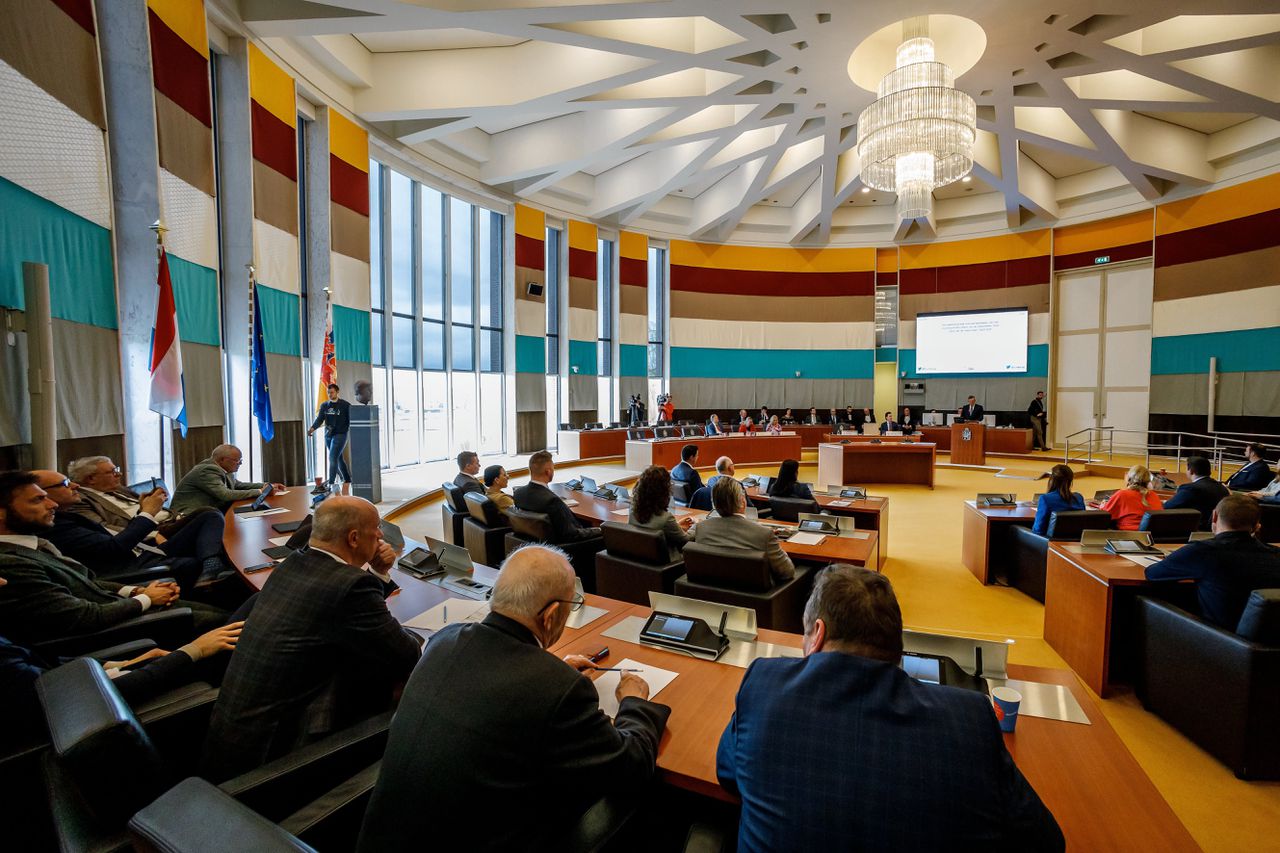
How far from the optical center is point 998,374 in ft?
48.2

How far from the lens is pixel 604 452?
12.6 meters

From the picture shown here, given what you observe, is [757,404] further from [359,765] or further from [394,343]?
[359,765]

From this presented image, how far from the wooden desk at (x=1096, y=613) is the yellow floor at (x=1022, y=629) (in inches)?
6.2

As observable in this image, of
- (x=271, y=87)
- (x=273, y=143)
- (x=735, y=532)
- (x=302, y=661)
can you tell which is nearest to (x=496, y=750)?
(x=302, y=661)

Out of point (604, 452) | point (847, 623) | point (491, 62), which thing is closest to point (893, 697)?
point (847, 623)

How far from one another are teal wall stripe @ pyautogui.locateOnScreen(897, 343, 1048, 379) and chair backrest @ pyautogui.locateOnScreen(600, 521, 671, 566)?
47.1ft

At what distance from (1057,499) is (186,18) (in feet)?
28.4

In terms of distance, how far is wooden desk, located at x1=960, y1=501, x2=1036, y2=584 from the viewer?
482 centimetres

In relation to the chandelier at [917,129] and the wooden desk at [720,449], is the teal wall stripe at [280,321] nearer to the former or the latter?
the wooden desk at [720,449]

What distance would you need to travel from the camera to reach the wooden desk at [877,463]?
10.0 meters

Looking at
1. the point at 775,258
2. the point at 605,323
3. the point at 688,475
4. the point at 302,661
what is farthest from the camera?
the point at 775,258

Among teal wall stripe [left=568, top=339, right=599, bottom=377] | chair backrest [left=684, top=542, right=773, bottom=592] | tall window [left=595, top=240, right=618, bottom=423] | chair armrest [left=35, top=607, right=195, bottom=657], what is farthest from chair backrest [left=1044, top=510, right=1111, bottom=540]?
tall window [left=595, top=240, right=618, bottom=423]

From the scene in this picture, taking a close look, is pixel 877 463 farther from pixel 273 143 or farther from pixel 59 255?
pixel 59 255

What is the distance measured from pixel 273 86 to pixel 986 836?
29.3 ft
